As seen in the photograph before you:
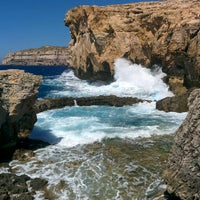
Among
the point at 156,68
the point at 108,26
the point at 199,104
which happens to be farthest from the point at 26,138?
the point at 108,26

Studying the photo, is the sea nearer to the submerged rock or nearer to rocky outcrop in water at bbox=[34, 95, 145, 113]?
the submerged rock

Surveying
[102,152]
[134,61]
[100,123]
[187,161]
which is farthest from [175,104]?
[187,161]

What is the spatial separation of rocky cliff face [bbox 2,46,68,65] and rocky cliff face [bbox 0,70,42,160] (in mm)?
149073

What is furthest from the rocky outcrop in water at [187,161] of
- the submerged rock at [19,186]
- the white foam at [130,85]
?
the white foam at [130,85]

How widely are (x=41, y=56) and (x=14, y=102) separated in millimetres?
160065

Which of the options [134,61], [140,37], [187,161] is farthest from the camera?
[134,61]

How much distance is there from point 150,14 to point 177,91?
41.4 feet

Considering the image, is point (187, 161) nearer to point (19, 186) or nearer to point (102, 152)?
point (19, 186)

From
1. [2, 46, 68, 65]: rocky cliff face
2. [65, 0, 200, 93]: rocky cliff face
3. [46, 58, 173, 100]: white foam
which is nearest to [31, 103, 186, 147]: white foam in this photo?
[65, 0, 200, 93]: rocky cliff face

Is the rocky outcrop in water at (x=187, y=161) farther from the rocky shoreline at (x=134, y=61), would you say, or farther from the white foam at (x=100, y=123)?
the white foam at (x=100, y=123)

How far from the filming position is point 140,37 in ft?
156

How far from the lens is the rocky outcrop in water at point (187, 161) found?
34.9 ft

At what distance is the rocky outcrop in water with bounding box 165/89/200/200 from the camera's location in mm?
10633

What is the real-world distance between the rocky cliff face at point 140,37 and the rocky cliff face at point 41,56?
364ft
